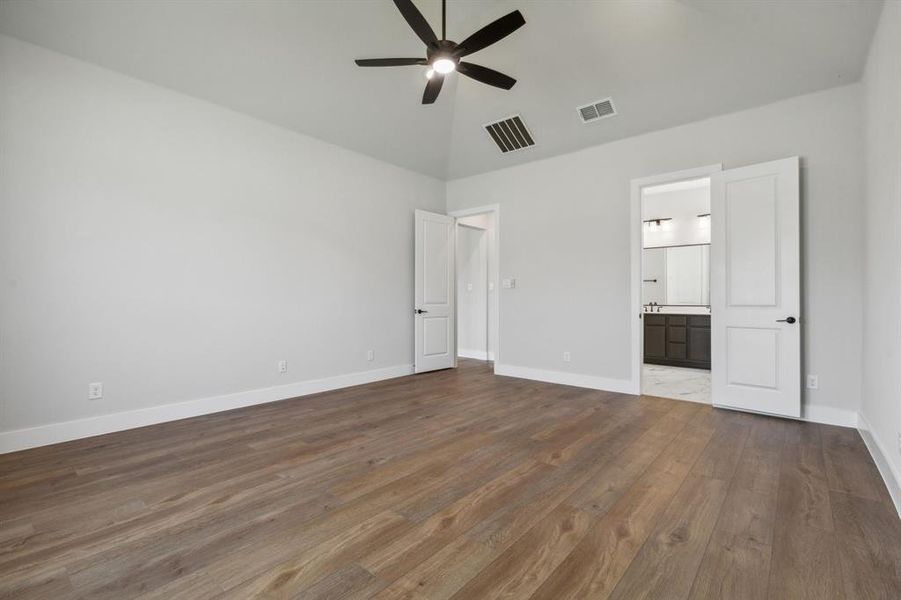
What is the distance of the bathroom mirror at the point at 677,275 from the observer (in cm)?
681

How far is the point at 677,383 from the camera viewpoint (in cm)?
525

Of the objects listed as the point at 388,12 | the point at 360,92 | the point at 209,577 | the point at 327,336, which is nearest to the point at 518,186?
the point at 360,92

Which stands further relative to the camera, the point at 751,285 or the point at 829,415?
the point at 751,285

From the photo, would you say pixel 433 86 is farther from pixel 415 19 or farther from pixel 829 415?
pixel 829 415

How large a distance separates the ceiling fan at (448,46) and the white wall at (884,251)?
2.22 meters

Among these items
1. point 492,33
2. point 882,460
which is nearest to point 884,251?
point 882,460

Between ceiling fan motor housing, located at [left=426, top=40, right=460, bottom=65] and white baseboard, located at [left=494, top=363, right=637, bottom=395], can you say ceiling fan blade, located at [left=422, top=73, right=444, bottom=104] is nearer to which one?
ceiling fan motor housing, located at [left=426, top=40, right=460, bottom=65]

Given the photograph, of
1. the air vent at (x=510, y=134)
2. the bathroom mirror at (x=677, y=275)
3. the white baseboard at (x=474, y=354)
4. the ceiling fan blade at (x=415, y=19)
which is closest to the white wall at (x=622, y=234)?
the air vent at (x=510, y=134)

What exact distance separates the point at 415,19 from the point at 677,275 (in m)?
6.29

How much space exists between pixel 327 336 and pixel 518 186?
3230mm

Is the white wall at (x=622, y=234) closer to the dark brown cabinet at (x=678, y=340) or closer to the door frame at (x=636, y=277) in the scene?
the door frame at (x=636, y=277)

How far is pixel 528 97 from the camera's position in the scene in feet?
14.4

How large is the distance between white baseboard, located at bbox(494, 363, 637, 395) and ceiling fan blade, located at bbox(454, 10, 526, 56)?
3710 mm

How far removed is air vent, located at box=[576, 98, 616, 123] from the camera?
4.25 metres
